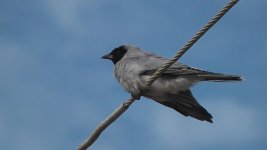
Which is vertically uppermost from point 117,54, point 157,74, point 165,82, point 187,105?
point 117,54

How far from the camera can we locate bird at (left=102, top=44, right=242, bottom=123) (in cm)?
710

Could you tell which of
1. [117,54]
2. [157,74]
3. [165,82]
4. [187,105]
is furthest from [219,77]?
[117,54]

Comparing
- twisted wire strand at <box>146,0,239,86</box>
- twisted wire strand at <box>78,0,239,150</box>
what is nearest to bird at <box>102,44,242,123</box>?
twisted wire strand at <box>78,0,239,150</box>

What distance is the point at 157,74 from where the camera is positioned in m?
5.79

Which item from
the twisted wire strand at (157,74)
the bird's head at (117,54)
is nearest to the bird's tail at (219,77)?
the twisted wire strand at (157,74)

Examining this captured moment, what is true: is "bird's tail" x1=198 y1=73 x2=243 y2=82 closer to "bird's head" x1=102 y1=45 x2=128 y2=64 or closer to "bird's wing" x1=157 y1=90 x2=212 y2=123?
"bird's wing" x1=157 y1=90 x2=212 y2=123

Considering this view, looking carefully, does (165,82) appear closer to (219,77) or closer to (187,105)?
(187,105)

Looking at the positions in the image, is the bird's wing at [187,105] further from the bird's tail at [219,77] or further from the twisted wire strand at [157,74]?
the twisted wire strand at [157,74]

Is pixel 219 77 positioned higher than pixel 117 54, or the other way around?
pixel 117 54

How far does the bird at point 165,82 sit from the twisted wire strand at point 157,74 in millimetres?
901

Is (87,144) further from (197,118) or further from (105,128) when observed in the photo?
(197,118)

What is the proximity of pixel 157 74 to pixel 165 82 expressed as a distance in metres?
1.46

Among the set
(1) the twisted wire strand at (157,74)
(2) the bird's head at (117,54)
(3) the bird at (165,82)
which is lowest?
(1) the twisted wire strand at (157,74)

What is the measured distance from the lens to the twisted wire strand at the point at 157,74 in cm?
509
